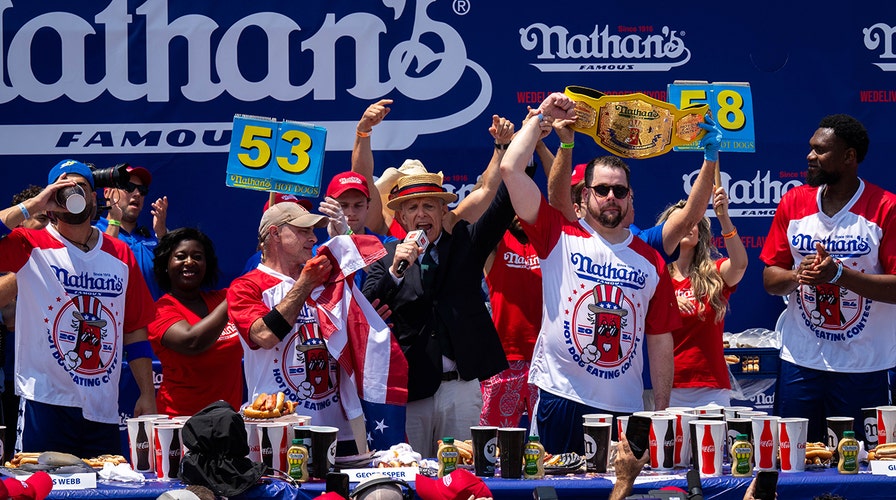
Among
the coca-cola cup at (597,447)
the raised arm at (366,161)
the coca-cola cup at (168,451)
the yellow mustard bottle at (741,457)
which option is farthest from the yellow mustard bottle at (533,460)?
the raised arm at (366,161)

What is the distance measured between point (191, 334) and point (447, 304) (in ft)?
3.82

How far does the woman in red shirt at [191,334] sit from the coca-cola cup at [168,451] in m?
1.37

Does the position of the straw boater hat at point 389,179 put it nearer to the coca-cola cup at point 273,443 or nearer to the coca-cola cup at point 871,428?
the coca-cola cup at point 273,443

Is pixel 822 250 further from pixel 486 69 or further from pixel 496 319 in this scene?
pixel 486 69

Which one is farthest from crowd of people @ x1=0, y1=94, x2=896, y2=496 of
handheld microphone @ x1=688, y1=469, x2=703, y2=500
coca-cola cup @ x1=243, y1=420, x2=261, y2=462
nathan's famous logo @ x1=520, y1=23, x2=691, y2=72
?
nathan's famous logo @ x1=520, y1=23, x2=691, y2=72

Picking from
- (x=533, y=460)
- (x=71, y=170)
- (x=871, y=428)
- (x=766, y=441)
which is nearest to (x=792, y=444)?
(x=766, y=441)

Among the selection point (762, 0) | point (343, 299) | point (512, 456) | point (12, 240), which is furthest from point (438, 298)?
point (762, 0)

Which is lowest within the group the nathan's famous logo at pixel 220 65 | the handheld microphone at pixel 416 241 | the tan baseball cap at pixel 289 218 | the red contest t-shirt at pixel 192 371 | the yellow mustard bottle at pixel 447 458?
the yellow mustard bottle at pixel 447 458

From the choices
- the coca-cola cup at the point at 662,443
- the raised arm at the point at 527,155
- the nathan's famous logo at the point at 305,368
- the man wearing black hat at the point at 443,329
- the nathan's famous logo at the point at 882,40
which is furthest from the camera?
the nathan's famous logo at the point at 882,40

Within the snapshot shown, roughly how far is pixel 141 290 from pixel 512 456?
222cm

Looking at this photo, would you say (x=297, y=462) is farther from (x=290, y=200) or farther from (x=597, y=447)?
(x=290, y=200)

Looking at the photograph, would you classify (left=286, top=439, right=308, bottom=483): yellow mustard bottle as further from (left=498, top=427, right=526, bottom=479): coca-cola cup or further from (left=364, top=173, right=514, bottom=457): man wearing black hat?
(left=364, top=173, right=514, bottom=457): man wearing black hat

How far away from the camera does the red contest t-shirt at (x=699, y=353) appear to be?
6.20 m

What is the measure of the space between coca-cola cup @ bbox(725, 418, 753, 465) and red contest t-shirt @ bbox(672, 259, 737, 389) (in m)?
1.98
